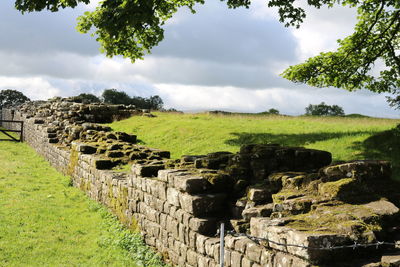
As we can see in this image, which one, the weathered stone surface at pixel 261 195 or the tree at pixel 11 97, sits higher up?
the tree at pixel 11 97

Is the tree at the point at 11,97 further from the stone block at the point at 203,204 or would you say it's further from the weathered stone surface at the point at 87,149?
the stone block at the point at 203,204

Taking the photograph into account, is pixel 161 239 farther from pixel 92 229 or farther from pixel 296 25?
pixel 296 25

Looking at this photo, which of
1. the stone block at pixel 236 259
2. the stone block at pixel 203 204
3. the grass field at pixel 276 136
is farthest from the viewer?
the grass field at pixel 276 136

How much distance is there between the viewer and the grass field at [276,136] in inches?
612

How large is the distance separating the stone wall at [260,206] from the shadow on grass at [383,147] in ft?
23.6

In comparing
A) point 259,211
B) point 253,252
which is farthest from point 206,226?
point 253,252

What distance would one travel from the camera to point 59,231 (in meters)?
10.9

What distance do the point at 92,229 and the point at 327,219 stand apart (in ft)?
24.7

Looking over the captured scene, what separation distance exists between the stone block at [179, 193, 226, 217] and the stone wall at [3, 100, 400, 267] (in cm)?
2

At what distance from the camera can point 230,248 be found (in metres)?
6.34

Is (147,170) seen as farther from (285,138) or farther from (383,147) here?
(285,138)

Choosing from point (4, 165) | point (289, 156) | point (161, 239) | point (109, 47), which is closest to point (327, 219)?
point (289, 156)

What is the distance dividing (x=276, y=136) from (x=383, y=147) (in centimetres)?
518

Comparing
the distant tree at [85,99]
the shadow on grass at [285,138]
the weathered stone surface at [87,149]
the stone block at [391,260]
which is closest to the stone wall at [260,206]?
the stone block at [391,260]
